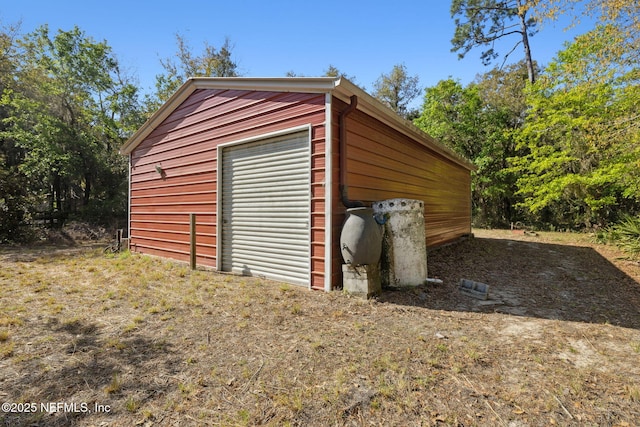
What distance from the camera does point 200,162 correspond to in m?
6.05

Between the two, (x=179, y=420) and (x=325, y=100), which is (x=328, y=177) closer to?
(x=325, y=100)

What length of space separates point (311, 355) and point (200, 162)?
4.84 meters

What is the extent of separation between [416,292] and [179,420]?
3266 mm

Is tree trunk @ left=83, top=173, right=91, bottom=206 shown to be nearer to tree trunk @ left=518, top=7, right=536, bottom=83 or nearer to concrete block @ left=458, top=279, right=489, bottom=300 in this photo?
concrete block @ left=458, top=279, right=489, bottom=300

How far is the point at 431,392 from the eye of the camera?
198 centimetres

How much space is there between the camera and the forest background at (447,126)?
10617 mm

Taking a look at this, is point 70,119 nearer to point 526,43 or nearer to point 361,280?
point 361,280

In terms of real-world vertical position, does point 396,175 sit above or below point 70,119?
below

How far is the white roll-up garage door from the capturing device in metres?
4.43

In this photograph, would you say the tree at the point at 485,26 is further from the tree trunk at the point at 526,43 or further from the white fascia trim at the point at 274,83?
the white fascia trim at the point at 274,83

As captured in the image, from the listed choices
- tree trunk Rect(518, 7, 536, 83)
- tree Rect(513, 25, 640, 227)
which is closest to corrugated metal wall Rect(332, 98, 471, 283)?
tree Rect(513, 25, 640, 227)

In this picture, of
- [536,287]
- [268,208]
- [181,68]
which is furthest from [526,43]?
[181,68]

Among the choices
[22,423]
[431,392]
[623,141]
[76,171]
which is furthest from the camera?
[76,171]

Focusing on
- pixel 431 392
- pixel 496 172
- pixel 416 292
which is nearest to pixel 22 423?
pixel 431 392
